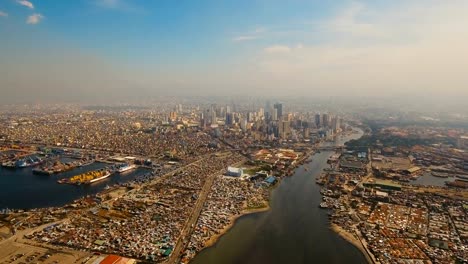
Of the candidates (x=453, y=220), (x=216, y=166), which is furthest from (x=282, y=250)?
(x=216, y=166)

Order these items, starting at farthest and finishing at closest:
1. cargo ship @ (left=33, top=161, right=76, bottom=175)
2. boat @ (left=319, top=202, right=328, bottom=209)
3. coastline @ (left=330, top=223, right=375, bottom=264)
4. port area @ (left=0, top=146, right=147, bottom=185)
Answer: cargo ship @ (left=33, top=161, right=76, bottom=175)
port area @ (left=0, top=146, right=147, bottom=185)
boat @ (left=319, top=202, right=328, bottom=209)
coastline @ (left=330, top=223, right=375, bottom=264)

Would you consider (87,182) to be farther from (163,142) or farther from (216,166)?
(163,142)

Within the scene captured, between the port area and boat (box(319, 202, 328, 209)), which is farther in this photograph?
the port area

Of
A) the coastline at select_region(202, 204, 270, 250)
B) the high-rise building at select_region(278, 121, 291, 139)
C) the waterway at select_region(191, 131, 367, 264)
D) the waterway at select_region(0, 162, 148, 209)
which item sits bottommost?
the waterway at select_region(191, 131, 367, 264)

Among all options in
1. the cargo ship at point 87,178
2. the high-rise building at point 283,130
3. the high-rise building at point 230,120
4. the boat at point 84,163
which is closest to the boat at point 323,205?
the cargo ship at point 87,178

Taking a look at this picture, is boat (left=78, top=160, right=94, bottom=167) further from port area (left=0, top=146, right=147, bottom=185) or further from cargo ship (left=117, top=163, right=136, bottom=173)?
cargo ship (left=117, top=163, right=136, bottom=173)

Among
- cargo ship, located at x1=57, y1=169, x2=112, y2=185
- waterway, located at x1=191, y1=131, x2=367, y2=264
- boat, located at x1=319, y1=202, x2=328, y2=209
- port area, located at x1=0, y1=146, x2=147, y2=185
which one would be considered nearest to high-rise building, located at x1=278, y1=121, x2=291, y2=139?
port area, located at x1=0, y1=146, x2=147, y2=185

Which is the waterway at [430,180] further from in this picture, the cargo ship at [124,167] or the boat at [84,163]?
the boat at [84,163]

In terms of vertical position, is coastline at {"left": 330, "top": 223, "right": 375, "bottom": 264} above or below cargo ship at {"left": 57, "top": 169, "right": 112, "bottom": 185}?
below
